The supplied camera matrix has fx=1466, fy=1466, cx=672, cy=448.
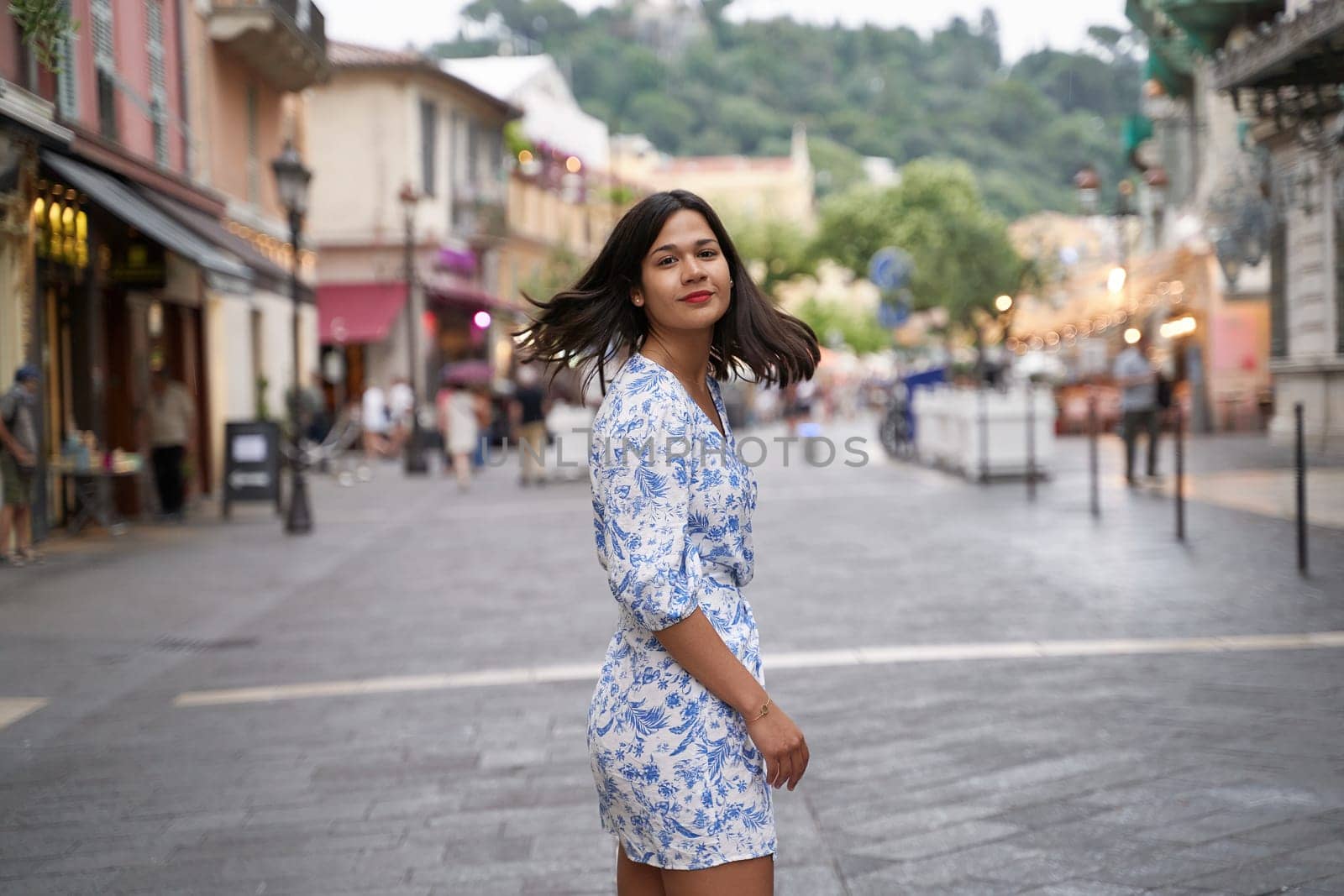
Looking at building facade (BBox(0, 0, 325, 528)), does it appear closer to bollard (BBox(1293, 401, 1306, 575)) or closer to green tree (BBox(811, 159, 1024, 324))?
bollard (BBox(1293, 401, 1306, 575))

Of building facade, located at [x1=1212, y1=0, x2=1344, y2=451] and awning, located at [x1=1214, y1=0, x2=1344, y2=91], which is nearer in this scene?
awning, located at [x1=1214, y1=0, x2=1344, y2=91]

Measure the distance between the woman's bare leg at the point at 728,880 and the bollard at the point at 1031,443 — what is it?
14244 millimetres

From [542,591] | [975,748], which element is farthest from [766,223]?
[975,748]

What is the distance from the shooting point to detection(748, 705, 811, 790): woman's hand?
2.42m

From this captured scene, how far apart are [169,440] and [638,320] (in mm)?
→ 15054

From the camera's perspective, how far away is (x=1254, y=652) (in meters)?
7.04

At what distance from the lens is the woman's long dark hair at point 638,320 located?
2.62 metres

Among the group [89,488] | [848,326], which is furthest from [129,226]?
[848,326]

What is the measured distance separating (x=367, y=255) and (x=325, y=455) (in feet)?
40.6

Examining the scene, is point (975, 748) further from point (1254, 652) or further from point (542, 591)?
point (542, 591)

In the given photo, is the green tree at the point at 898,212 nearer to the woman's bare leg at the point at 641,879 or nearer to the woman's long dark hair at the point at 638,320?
the woman's long dark hair at the point at 638,320

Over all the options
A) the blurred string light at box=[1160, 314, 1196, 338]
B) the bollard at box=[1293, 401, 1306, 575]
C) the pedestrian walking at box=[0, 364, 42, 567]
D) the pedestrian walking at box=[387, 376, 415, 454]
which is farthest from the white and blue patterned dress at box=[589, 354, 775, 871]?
the pedestrian walking at box=[387, 376, 415, 454]

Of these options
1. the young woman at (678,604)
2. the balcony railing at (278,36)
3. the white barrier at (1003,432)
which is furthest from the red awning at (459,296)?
the young woman at (678,604)

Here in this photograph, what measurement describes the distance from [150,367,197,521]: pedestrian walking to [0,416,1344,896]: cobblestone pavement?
14.8 ft
